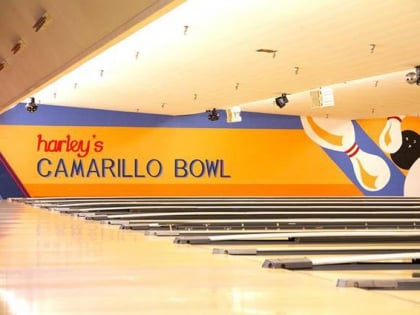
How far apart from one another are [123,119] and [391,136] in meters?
6.86

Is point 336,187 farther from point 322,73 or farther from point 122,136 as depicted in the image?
point 322,73

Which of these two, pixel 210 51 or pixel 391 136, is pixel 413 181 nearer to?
pixel 391 136

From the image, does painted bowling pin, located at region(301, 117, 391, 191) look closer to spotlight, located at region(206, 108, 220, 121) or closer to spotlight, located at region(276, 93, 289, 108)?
spotlight, located at region(206, 108, 220, 121)

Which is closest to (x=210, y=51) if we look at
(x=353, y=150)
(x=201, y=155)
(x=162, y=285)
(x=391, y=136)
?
(x=162, y=285)

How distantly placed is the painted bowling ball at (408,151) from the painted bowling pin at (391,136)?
12 cm

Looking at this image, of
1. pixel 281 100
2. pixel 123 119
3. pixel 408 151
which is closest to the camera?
pixel 281 100

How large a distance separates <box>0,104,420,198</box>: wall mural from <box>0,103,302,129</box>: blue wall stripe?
2 centimetres

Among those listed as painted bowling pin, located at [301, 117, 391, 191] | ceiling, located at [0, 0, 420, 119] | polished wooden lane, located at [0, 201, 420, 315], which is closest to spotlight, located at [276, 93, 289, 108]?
ceiling, located at [0, 0, 420, 119]

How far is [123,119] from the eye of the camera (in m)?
19.3

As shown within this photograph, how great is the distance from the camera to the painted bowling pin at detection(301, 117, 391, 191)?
20459 mm

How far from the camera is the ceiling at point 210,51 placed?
7.79 meters

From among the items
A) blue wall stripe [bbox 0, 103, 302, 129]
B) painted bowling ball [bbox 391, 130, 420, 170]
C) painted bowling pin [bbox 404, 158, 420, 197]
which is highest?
blue wall stripe [bbox 0, 103, 302, 129]

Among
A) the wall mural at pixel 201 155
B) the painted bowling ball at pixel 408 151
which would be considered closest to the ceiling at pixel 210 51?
the wall mural at pixel 201 155

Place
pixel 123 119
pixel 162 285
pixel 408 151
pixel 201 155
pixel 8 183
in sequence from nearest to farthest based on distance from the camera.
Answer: pixel 162 285
pixel 8 183
pixel 123 119
pixel 201 155
pixel 408 151
